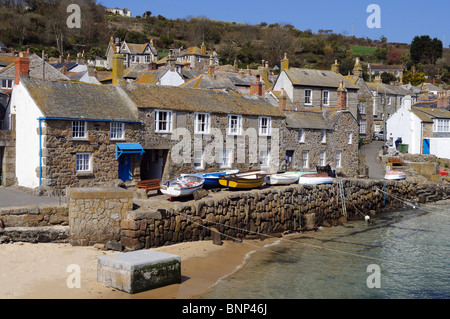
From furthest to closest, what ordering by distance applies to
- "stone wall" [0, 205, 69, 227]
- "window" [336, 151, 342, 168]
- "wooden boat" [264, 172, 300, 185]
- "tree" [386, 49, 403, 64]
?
"tree" [386, 49, 403, 64], "window" [336, 151, 342, 168], "wooden boat" [264, 172, 300, 185], "stone wall" [0, 205, 69, 227]

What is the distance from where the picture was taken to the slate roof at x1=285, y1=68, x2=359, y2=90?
1924 inches

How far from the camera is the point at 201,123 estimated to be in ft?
101

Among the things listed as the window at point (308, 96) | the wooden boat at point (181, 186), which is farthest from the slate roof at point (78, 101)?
the window at point (308, 96)

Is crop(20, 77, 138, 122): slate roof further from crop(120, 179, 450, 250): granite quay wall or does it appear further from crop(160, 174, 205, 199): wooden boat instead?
crop(120, 179, 450, 250): granite quay wall

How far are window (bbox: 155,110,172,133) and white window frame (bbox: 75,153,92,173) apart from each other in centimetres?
470

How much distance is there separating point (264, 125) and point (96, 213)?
1863 cm

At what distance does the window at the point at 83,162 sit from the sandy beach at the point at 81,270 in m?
8.77

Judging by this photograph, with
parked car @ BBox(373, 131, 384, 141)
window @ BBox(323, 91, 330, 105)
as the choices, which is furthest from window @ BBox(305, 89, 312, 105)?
parked car @ BBox(373, 131, 384, 141)

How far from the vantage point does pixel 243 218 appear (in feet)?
74.8

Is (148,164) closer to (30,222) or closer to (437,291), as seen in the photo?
(30,222)

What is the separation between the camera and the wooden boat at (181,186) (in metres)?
21.7

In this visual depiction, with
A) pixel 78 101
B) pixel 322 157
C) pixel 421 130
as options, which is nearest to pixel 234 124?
pixel 322 157
